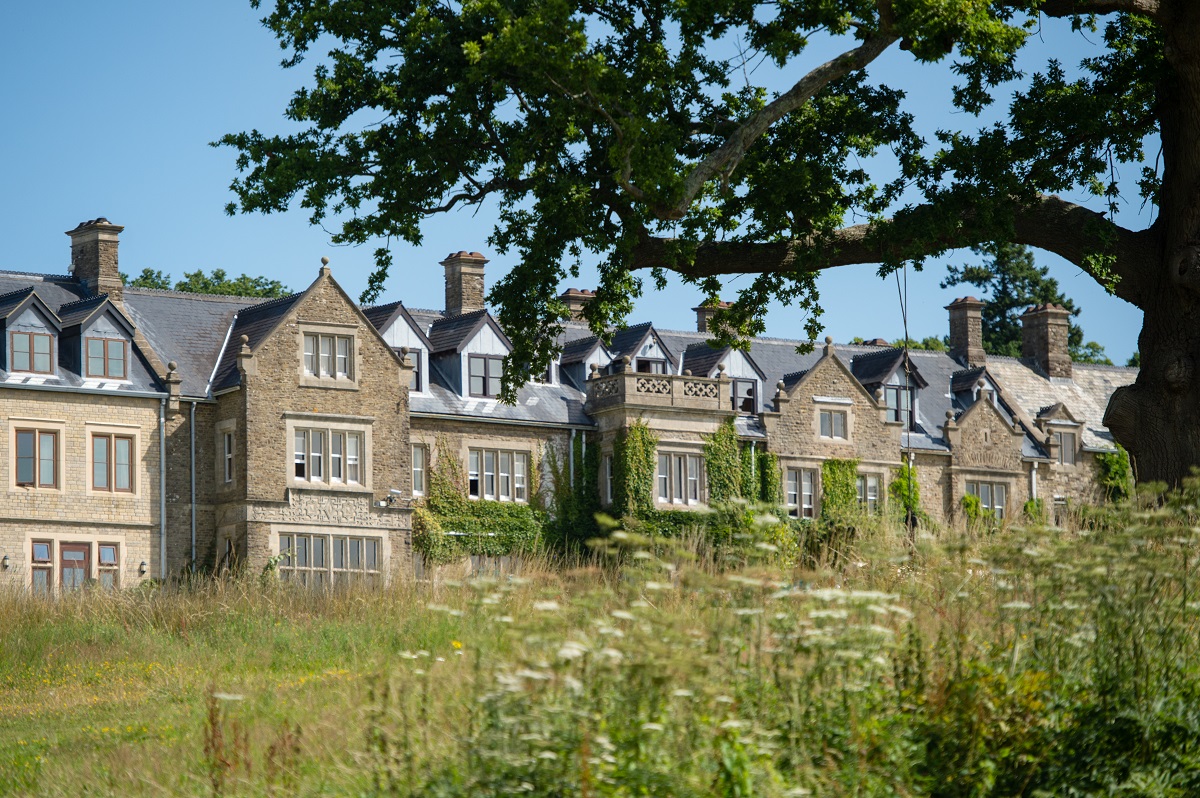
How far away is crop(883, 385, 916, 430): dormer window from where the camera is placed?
55188 millimetres

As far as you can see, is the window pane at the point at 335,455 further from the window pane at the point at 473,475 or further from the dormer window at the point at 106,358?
the dormer window at the point at 106,358

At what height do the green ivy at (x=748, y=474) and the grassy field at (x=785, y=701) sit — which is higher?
the green ivy at (x=748, y=474)

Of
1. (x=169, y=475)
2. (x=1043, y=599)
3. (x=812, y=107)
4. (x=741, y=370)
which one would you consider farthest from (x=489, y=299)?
(x=741, y=370)

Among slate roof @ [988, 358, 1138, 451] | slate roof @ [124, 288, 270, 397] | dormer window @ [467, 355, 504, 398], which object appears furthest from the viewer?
slate roof @ [988, 358, 1138, 451]

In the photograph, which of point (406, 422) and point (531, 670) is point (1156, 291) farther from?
point (406, 422)

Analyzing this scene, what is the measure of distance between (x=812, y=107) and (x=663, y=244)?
8.86 feet

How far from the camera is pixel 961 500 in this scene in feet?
178

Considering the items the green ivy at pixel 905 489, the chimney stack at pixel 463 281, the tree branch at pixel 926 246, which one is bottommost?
the green ivy at pixel 905 489

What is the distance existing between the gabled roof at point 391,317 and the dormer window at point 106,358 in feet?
23.0

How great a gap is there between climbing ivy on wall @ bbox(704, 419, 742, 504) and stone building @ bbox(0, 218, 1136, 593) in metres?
0.25

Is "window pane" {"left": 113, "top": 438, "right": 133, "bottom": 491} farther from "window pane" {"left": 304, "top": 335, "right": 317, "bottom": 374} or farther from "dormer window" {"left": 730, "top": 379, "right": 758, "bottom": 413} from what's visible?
"dormer window" {"left": 730, "top": 379, "right": 758, "bottom": 413}

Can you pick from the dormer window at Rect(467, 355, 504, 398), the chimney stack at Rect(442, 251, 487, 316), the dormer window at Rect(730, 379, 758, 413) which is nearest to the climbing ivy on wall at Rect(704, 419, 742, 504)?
the dormer window at Rect(730, 379, 758, 413)

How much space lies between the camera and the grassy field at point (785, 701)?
26.2 ft

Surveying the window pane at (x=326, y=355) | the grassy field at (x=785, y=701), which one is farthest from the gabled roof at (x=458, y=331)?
the grassy field at (x=785, y=701)
